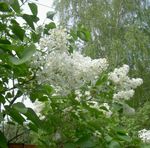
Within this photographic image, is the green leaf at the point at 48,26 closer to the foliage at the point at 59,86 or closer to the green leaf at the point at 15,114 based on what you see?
the foliage at the point at 59,86

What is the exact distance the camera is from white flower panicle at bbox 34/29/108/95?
3.89 ft

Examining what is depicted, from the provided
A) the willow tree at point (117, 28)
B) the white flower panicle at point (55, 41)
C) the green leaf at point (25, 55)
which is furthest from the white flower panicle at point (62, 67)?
the willow tree at point (117, 28)

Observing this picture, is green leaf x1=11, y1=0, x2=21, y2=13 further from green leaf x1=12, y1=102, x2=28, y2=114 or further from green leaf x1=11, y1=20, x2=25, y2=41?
green leaf x1=12, y1=102, x2=28, y2=114

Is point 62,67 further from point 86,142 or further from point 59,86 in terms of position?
point 86,142

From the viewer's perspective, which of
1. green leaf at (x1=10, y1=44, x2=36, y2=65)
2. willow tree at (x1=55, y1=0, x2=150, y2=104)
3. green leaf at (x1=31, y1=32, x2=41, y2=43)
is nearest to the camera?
green leaf at (x1=10, y1=44, x2=36, y2=65)

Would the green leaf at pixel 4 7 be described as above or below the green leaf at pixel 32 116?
above

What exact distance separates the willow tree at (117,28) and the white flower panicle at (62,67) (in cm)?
872

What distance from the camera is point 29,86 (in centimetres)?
120

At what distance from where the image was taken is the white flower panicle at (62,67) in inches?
46.6

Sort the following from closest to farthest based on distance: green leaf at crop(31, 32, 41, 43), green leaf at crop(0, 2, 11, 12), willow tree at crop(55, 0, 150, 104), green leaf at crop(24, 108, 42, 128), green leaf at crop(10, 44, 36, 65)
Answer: green leaf at crop(10, 44, 36, 65) → green leaf at crop(24, 108, 42, 128) → green leaf at crop(0, 2, 11, 12) → green leaf at crop(31, 32, 41, 43) → willow tree at crop(55, 0, 150, 104)

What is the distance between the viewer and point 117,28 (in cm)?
1116

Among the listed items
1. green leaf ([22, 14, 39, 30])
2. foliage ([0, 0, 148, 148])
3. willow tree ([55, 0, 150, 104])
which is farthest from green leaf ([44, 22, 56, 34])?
willow tree ([55, 0, 150, 104])

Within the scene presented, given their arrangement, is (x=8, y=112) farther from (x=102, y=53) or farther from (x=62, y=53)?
(x=102, y=53)

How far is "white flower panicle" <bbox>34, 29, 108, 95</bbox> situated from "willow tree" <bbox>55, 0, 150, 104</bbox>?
8.72 m
